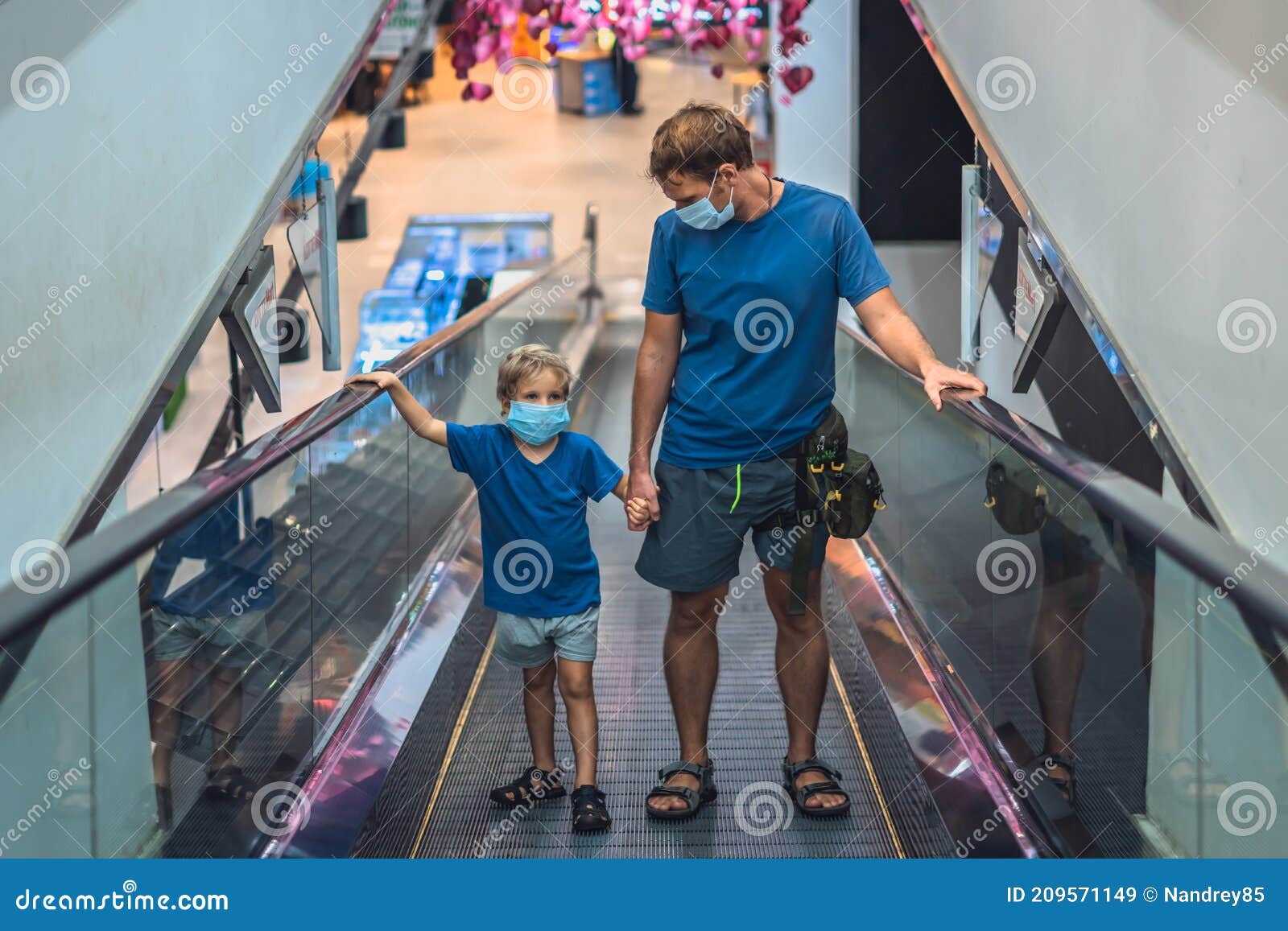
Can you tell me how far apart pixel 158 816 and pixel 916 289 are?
7.97 meters

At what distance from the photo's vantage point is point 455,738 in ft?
13.5

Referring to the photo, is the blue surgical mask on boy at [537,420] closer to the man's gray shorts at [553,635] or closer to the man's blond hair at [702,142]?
the man's gray shorts at [553,635]

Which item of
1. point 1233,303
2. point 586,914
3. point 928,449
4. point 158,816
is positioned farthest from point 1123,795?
point 928,449

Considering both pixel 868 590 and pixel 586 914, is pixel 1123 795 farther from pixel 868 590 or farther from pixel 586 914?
pixel 868 590

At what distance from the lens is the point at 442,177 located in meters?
22.3

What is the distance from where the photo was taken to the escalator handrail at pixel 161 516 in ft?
5.99
